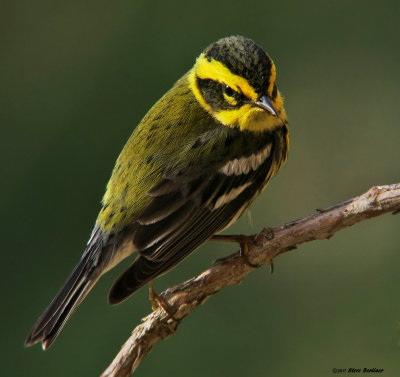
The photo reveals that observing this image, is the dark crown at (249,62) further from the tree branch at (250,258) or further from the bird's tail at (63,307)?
the bird's tail at (63,307)

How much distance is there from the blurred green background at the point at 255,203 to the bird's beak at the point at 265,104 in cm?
154

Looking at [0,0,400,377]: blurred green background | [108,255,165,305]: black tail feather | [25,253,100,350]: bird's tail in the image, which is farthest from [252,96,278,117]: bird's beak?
[0,0,400,377]: blurred green background

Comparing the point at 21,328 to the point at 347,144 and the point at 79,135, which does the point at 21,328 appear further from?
the point at 347,144

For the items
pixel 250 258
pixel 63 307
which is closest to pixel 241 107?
pixel 250 258

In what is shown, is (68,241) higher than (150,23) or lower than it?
lower

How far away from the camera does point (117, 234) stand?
13.1ft

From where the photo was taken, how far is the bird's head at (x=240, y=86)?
400 cm

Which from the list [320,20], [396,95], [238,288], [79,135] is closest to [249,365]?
[238,288]

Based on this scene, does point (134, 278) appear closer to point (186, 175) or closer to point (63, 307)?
point (63, 307)

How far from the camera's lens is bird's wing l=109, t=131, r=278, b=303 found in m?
3.80

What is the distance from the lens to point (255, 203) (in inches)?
247

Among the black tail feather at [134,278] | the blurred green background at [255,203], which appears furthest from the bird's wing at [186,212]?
the blurred green background at [255,203]

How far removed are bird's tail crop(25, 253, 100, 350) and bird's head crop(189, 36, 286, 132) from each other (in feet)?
3.60

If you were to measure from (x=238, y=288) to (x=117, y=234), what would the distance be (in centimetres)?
183
